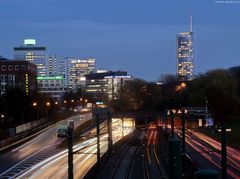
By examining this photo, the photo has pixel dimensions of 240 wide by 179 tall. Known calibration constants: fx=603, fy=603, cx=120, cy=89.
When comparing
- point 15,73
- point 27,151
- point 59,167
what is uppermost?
point 15,73

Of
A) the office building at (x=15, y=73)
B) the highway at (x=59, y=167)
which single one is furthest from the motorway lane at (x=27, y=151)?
the office building at (x=15, y=73)

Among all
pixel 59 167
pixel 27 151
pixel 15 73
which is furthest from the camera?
pixel 15 73

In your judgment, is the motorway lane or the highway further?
the motorway lane

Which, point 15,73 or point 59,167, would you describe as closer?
point 59,167

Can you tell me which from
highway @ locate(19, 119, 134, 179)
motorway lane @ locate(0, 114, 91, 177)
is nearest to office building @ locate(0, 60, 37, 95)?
motorway lane @ locate(0, 114, 91, 177)

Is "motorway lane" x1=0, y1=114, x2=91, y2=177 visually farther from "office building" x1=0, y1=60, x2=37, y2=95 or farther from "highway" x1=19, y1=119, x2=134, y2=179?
"office building" x1=0, y1=60, x2=37, y2=95

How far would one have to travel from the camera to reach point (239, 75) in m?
132

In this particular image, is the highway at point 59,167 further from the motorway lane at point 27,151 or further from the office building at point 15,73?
the office building at point 15,73

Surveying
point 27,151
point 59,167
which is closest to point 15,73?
point 27,151

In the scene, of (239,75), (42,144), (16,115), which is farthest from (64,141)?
(239,75)

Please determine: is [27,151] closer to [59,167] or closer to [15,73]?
[59,167]

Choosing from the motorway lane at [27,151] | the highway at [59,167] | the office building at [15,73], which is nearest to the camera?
the highway at [59,167]

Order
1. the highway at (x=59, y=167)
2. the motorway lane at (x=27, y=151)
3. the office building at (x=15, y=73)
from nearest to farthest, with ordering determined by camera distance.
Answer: the highway at (x=59, y=167) < the motorway lane at (x=27, y=151) < the office building at (x=15, y=73)

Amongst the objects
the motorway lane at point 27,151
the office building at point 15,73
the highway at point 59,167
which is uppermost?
the office building at point 15,73
